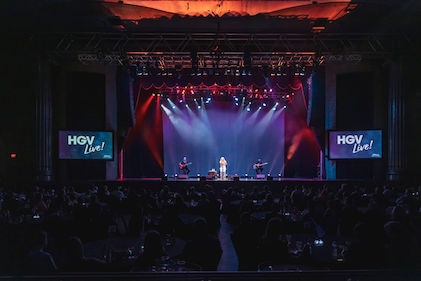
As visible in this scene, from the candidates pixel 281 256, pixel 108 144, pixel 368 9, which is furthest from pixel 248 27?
pixel 281 256

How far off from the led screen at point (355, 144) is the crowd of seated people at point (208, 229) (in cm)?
374

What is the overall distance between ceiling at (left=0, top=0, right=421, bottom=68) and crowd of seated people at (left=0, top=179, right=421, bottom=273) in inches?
195

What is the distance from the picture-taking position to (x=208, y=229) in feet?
26.7

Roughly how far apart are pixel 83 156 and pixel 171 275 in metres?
15.7

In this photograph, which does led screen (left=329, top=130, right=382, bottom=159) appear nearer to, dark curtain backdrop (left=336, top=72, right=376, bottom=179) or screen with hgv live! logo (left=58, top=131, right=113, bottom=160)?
dark curtain backdrop (left=336, top=72, right=376, bottom=179)

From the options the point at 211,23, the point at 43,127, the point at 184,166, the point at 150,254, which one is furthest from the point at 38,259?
the point at 184,166

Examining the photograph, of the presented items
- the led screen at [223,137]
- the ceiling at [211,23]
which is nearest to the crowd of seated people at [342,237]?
the ceiling at [211,23]

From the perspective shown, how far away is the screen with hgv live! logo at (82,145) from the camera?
16844mm

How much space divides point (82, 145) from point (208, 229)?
1014 centimetres

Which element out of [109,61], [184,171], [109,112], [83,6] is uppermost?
[83,6]

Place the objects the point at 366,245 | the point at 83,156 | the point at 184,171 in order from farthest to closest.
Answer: the point at 184,171 → the point at 83,156 → the point at 366,245

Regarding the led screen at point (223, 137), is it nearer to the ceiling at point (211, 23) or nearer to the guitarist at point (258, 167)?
the guitarist at point (258, 167)

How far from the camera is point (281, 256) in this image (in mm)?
5668

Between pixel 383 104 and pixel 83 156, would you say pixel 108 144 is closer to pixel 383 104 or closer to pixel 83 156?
pixel 83 156
